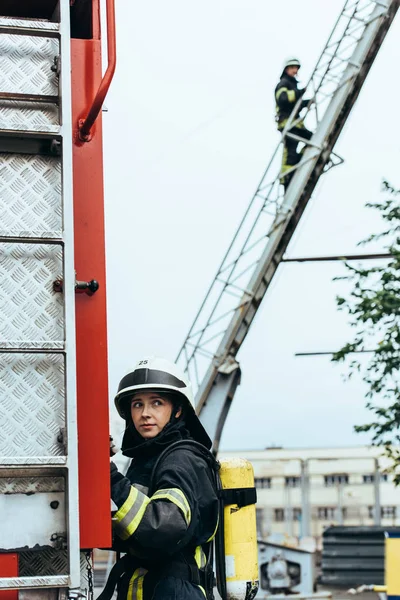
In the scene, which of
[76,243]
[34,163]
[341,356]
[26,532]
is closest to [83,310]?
[76,243]

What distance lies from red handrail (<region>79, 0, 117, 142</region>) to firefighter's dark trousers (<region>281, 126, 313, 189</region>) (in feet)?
33.6

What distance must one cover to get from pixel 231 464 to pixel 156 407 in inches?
15.4

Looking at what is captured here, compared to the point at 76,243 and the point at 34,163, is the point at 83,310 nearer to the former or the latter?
the point at 76,243

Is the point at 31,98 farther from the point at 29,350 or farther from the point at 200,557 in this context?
the point at 200,557

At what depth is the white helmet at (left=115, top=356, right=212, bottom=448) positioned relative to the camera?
4250 millimetres

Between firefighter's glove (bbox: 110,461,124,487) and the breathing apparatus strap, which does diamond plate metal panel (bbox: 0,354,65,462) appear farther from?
the breathing apparatus strap

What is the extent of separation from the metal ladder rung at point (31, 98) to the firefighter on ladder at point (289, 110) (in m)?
10.3

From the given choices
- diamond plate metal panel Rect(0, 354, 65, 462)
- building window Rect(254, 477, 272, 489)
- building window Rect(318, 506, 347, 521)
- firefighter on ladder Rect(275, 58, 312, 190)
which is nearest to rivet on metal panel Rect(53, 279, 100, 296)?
diamond plate metal panel Rect(0, 354, 65, 462)

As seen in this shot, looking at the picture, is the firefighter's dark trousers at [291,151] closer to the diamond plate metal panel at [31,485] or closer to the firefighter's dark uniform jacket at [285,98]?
the firefighter's dark uniform jacket at [285,98]

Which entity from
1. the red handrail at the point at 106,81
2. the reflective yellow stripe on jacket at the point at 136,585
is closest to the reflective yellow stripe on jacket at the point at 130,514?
the reflective yellow stripe on jacket at the point at 136,585

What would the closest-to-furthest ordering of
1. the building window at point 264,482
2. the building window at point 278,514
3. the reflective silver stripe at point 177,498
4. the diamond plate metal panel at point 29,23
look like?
the diamond plate metal panel at point 29,23, the reflective silver stripe at point 177,498, the building window at point 278,514, the building window at point 264,482

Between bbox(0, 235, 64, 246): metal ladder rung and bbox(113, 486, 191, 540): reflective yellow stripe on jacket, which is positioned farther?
bbox(113, 486, 191, 540): reflective yellow stripe on jacket

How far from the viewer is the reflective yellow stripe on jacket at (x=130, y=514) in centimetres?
365

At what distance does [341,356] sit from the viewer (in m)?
11.2
